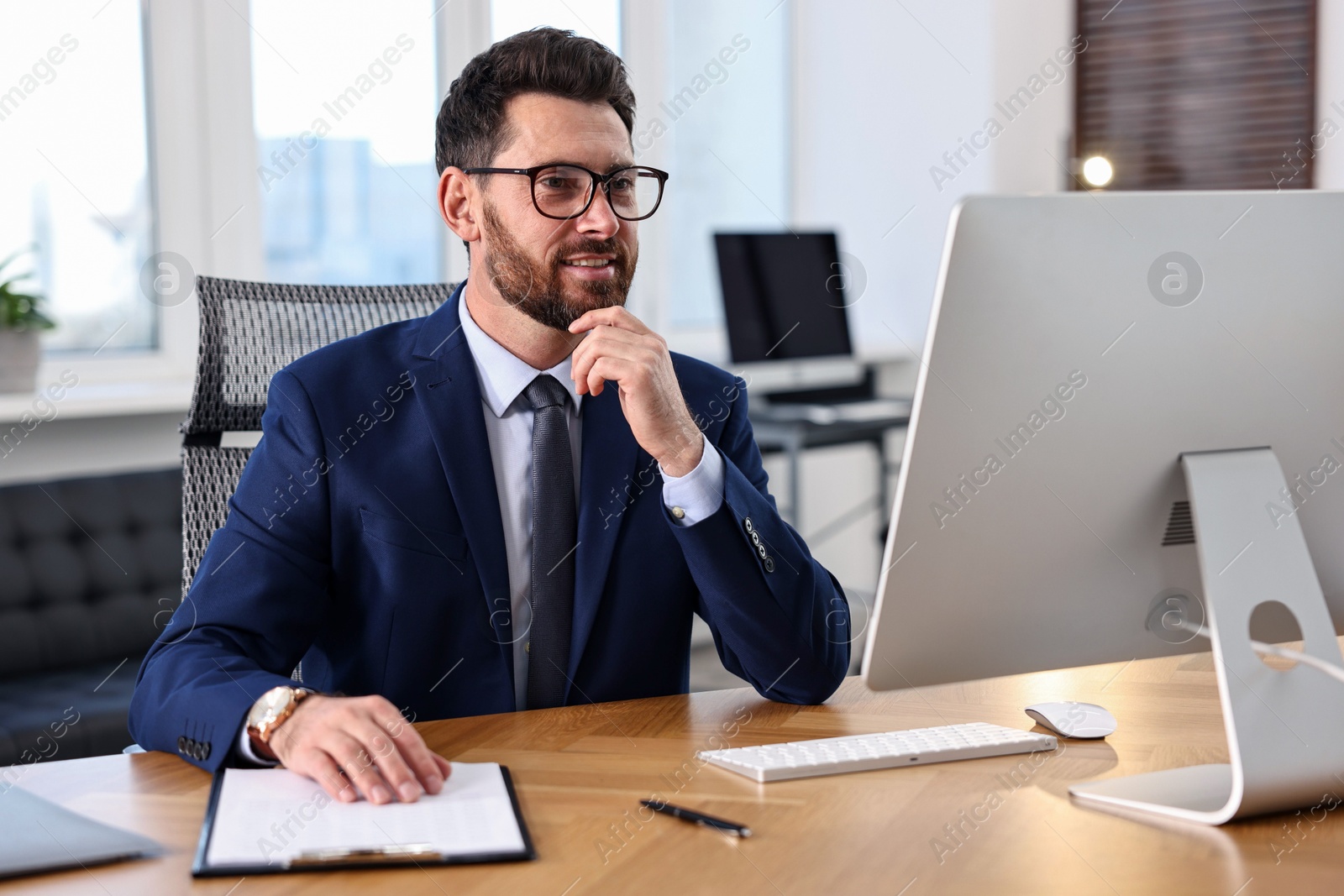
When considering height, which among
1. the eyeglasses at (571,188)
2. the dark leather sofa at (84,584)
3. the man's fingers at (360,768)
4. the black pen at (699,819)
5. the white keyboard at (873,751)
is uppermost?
the eyeglasses at (571,188)

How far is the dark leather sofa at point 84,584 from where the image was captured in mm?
2473

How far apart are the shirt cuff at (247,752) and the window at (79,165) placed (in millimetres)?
2192

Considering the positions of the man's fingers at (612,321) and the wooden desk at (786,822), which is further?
the man's fingers at (612,321)

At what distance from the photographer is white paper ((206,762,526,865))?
2.91 ft

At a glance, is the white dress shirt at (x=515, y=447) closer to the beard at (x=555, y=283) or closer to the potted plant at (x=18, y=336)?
the beard at (x=555, y=283)

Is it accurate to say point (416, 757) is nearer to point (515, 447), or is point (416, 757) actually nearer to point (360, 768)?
point (360, 768)

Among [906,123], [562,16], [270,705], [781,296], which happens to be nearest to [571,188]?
[270,705]

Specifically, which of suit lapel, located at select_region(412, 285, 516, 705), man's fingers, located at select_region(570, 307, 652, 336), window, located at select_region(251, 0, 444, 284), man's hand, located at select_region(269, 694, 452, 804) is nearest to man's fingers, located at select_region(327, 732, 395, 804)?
man's hand, located at select_region(269, 694, 452, 804)

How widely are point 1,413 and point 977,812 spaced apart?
7.38 feet

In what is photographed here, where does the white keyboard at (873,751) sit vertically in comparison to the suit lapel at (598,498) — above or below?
below

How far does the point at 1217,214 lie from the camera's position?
0.93 meters

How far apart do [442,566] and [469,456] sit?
0.13m

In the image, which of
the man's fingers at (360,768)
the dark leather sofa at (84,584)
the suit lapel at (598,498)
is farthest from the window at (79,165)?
the man's fingers at (360,768)

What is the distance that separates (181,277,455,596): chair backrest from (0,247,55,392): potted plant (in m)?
1.30
